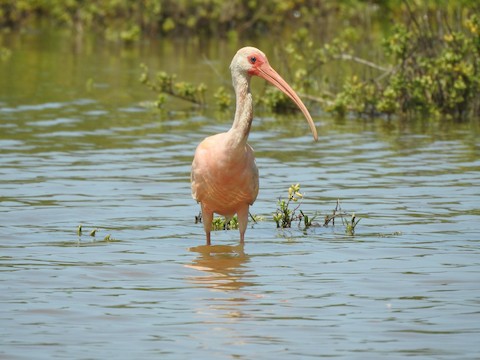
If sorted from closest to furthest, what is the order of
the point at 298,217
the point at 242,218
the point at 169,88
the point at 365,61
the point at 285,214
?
1. the point at 242,218
2. the point at 285,214
3. the point at 298,217
4. the point at 365,61
5. the point at 169,88

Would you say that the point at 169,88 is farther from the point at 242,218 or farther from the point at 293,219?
the point at 242,218

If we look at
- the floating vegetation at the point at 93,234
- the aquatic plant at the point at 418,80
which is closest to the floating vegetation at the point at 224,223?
the floating vegetation at the point at 93,234

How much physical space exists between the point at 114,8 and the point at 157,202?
69.2ft

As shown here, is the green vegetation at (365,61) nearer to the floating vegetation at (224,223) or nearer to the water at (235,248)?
the water at (235,248)

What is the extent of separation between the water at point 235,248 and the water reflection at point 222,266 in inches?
0.9

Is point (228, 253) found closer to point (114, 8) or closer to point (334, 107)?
point (334, 107)

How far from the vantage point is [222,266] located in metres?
8.37

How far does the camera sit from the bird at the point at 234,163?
851cm

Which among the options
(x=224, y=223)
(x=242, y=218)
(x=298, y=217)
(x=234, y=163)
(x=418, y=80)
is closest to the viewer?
(x=234, y=163)

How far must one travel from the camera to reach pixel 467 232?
9.28 meters

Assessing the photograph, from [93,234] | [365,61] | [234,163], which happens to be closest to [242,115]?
[234,163]

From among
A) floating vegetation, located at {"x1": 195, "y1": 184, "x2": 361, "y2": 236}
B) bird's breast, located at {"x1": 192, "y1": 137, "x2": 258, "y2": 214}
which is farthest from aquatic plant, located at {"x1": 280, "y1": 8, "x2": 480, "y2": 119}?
bird's breast, located at {"x1": 192, "y1": 137, "x2": 258, "y2": 214}

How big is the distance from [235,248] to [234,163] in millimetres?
762

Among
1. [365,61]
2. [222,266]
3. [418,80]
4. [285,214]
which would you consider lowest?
[222,266]
